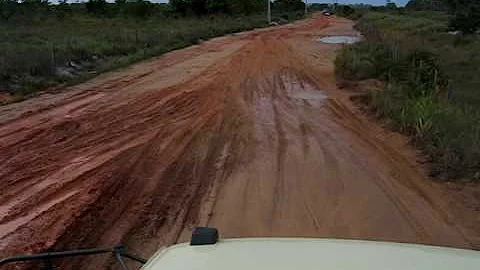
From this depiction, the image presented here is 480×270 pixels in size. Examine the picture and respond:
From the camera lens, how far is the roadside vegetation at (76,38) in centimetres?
1722

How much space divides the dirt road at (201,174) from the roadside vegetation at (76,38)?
10.7 ft

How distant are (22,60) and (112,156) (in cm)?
1074

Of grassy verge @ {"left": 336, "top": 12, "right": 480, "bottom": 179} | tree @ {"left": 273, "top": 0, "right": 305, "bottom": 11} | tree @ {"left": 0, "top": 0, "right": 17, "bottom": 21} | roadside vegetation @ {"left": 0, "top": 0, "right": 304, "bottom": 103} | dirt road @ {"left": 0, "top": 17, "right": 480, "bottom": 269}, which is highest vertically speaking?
tree @ {"left": 273, "top": 0, "right": 305, "bottom": 11}

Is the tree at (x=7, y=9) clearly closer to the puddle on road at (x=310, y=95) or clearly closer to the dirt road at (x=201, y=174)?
the dirt road at (x=201, y=174)

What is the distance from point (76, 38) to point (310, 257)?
2747cm

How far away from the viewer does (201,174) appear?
25.6 feet

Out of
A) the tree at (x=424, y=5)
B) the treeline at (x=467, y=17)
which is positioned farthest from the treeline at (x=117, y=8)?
the tree at (x=424, y=5)

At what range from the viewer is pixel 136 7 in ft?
186

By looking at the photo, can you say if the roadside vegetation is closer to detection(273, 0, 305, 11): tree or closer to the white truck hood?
the white truck hood

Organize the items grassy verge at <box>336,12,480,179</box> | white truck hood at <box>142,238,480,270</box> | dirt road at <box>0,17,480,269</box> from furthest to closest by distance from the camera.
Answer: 1. grassy verge at <box>336,12,480,179</box>
2. dirt road at <box>0,17,480,269</box>
3. white truck hood at <box>142,238,480,270</box>

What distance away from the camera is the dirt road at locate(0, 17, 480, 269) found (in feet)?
19.2

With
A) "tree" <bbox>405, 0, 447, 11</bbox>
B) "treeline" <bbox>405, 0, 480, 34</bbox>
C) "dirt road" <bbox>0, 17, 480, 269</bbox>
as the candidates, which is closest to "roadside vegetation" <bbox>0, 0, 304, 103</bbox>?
"dirt road" <bbox>0, 17, 480, 269</bbox>

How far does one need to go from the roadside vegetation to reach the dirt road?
10.7 ft

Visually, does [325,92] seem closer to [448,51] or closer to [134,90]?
[134,90]
